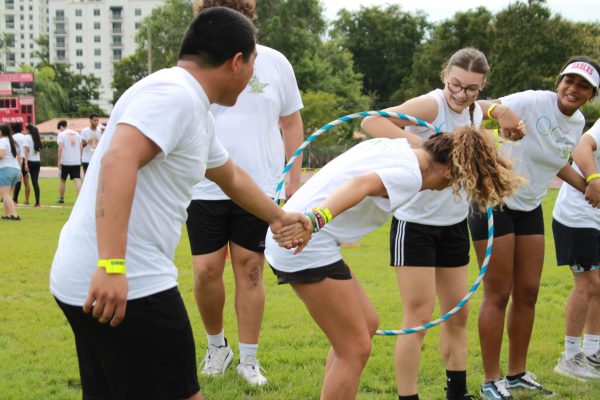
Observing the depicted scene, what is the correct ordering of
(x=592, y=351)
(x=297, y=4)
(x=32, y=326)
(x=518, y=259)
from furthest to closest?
(x=297, y=4) < (x=32, y=326) < (x=592, y=351) < (x=518, y=259)

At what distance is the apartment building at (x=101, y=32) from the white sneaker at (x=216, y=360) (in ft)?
490

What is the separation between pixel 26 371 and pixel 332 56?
70.8 metres

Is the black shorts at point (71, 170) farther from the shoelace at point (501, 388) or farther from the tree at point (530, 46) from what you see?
the tree at point (530, 46)

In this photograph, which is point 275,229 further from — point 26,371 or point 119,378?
point 26,371

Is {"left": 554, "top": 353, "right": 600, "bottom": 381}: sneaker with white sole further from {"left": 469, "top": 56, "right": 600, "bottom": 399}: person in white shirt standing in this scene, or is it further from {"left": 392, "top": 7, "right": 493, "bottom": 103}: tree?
{"left": 392, "top": 7, "right": 493, "bottom": 103}: tree

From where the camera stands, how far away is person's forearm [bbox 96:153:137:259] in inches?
108

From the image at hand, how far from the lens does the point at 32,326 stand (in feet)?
23.4

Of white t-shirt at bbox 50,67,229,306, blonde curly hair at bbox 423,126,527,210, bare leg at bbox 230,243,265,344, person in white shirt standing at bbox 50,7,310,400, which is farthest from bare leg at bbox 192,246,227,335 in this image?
white t-shirt at bbox 50,67,229,306

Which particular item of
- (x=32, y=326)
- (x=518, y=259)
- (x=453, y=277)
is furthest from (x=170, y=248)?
(x=32, y=326)

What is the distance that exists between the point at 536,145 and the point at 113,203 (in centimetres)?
361

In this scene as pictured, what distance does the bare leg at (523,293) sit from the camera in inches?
216

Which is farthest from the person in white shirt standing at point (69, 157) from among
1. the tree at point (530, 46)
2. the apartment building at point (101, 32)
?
the apartment building at point (101, 32)

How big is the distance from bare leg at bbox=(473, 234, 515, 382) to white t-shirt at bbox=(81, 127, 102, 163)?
1698 centimetres

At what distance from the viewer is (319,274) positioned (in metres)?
4.08
